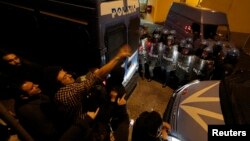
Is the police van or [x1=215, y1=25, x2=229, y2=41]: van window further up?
the police van

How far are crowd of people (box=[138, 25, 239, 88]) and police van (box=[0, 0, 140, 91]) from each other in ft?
5.05

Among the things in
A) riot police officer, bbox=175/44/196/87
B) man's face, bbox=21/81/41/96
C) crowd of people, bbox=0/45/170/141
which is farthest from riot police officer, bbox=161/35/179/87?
man's face, bbox=21/81/41/96

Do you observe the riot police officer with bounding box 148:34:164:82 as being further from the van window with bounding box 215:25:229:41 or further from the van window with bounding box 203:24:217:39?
the van window with bounding box 215:25:229:41

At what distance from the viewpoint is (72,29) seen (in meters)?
3.68

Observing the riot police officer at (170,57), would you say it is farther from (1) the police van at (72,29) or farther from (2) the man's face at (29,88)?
(2) the man's face at (29,88)

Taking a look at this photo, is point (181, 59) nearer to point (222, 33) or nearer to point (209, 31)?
point (209, 31)

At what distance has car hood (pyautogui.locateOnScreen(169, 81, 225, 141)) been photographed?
10.5ft

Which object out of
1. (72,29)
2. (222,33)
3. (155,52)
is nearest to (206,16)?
(222,33)

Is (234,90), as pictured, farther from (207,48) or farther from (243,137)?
(207,48)

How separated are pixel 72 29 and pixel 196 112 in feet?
8.10

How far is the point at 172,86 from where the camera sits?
666 centimetres

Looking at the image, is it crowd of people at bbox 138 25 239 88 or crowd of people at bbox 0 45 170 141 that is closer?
crowd of people at bbox 0 45 170 141

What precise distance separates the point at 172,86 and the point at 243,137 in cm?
378

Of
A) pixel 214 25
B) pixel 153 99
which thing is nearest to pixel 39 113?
pixel 153 99
